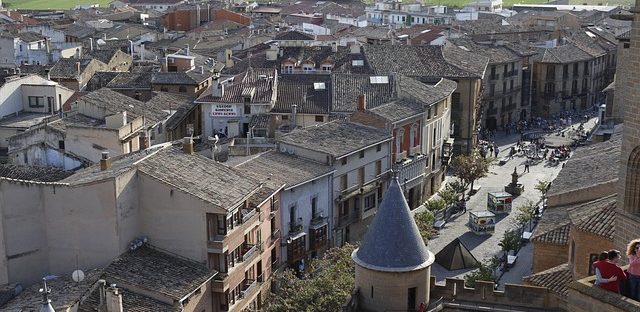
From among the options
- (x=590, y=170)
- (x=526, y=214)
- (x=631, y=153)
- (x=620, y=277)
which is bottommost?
(x=526, y=214)

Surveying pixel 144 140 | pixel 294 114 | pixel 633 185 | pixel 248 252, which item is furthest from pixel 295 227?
pixel 633 185

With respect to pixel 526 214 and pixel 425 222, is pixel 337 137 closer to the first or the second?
pixel 425 222

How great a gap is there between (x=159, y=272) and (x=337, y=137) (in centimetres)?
2051

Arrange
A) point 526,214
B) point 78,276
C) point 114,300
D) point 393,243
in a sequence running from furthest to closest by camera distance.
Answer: point 526,214 < point 78,276 < point 114,300 < point 393,243

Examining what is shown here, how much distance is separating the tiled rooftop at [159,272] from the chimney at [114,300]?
2792 mm

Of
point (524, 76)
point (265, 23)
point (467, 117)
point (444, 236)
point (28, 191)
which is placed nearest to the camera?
point (28, 191)

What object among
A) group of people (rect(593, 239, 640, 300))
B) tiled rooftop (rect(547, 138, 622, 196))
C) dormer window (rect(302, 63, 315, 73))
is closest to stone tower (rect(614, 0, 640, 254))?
group of people (rect(593, 239, 640, 300))

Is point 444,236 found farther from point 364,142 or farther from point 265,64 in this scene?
point 265,64

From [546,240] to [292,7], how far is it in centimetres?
14641

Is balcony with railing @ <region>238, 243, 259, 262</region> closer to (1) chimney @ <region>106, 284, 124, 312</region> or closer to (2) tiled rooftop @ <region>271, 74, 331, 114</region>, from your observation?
(1) chimney @ <region>106, 284, 124, 312</region>

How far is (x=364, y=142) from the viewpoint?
55281 millimetres

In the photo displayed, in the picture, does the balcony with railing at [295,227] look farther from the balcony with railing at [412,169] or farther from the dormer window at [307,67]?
the dormer window at [307,67]

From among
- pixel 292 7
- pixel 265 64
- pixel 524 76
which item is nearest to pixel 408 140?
pixel 265 64

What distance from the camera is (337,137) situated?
5509 cm
